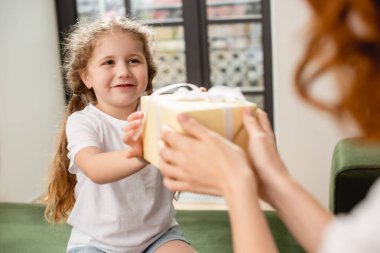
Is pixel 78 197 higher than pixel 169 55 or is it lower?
lower

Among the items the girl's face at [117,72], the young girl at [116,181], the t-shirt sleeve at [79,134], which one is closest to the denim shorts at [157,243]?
the young girl at [116,181]

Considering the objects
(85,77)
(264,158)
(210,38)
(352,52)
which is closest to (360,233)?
(352,52)

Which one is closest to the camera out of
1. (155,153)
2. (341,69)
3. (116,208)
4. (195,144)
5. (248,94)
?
(341,69)

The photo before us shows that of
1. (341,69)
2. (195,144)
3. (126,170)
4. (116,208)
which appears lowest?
(116,208)

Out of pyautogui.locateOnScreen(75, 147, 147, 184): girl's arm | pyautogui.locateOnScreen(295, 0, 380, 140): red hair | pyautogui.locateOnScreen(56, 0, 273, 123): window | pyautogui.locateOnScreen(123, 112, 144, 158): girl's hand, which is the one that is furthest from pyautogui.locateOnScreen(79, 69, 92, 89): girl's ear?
pyautogui.locateOnScreen(56, 0, 273, 123): window

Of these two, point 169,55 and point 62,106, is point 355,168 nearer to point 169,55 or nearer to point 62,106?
point 169,55

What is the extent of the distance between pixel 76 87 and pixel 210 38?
1.41m

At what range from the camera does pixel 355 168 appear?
61.6 inches

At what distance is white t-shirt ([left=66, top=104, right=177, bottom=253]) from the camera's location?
4.73ft

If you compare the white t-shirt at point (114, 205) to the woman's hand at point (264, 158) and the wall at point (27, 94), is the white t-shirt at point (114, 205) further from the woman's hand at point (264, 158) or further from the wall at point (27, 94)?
the wall at point (27, 94)

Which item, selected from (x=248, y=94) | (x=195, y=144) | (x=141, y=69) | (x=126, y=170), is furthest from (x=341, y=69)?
(x=248, y=94)

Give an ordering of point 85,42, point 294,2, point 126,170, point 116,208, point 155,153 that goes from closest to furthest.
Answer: point 155,153, point 126,170, point 116,208, point 85,42, point 294,2

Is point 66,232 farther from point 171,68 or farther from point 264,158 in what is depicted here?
point 264,158

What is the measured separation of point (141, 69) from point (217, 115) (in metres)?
0.55
